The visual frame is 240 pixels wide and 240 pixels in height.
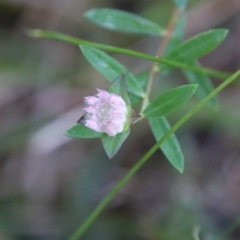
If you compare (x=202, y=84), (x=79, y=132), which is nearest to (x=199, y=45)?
(x=202, y=84)

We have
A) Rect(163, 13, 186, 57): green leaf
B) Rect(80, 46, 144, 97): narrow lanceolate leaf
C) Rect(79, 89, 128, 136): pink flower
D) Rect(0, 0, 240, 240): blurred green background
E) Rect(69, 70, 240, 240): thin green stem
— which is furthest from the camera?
Rect(0, 0, 240, 240): blurred green background

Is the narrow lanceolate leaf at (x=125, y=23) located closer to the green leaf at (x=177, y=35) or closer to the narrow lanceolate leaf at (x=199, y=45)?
the green leaf at (x=177, y=35)

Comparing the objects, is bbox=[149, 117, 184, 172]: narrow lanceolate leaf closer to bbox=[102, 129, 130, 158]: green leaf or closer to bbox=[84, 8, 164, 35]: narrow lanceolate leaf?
bbox=[102, 129, 130, 158]: green leaf

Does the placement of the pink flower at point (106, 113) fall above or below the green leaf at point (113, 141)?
above

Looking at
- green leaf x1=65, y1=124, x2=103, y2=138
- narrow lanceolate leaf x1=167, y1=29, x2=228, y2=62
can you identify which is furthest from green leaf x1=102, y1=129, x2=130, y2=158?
narrow lanceolate leaf x1=167, y1=29, x2=228, y2=62

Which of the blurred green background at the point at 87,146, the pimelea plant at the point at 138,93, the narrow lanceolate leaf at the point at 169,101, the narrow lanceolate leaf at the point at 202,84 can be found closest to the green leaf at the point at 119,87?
the pimelea plant at the point at 138,93

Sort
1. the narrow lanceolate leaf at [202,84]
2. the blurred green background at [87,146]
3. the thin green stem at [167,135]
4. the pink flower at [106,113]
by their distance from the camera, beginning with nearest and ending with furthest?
the pink flower at [106,113], the thin green stem at [167,135], the narrow lanceolate leaf at [202,84], the blurred green background at [87,146]

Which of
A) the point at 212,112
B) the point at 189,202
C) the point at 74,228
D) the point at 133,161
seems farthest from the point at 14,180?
the point at 212,112
